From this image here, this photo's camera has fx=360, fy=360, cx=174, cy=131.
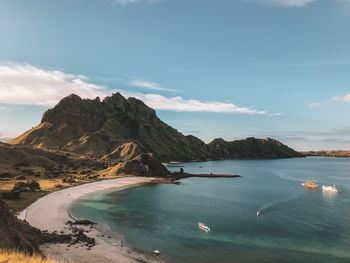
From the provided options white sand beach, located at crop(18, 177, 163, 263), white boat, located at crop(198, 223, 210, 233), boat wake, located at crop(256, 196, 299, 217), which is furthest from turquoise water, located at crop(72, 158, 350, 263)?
white sand beach, located at crop(18, 177, 163, 263)

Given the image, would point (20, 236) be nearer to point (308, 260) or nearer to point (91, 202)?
point (308, 260)

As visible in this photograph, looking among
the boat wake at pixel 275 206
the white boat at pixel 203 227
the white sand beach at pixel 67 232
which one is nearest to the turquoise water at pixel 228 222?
the boat wake at pixel 275 206

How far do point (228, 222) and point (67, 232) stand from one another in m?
34.0

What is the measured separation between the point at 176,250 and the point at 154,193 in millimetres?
69645

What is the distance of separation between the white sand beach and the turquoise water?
10.6ft

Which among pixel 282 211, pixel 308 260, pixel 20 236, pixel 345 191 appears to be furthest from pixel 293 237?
pixel 345 191

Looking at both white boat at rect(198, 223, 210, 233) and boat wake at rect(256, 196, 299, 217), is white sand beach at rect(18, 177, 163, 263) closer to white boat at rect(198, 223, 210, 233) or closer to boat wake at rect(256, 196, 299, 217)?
white boat at rect(198, 223, 210, 233)

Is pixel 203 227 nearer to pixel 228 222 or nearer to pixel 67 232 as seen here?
pixel 228 222

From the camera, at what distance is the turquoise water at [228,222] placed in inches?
2154

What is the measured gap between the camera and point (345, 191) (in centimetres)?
14025

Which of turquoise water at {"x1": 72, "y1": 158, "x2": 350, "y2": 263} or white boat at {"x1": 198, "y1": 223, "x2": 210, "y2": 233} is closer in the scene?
turquoise water at {"x1": 72, "y1": 158, "x2": 350, "y2": 263}

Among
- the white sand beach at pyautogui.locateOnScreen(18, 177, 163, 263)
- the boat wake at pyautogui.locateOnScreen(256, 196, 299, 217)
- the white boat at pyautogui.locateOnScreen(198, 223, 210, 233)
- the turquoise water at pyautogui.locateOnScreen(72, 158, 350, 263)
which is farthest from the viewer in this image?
the boat wake at pyautogui.locateOnScreen(256, 196, 299, 217)

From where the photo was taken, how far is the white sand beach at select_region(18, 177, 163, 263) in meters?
48.5

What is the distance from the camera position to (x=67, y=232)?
61.1 m
